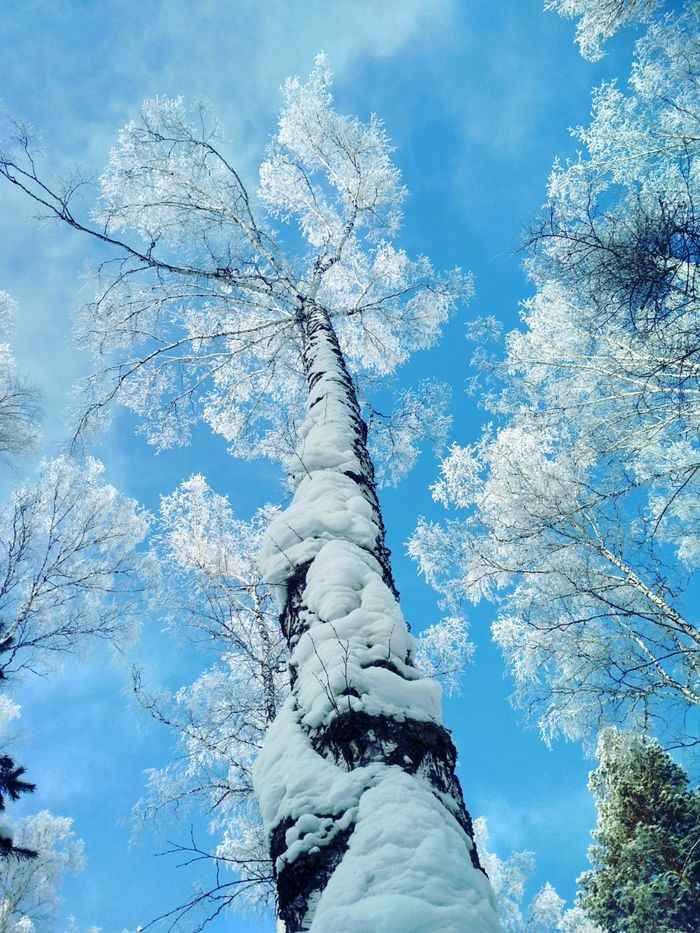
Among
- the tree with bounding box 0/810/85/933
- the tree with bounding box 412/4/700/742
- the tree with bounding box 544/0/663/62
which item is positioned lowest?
the tree with bounding box 0/810/85/933

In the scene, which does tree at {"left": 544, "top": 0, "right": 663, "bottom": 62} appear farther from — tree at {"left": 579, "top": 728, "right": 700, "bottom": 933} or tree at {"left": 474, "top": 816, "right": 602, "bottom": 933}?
tree at {"left": 474, "top": 816, "right": 602, "bottom": 933}

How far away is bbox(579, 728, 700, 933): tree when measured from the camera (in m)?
8.54

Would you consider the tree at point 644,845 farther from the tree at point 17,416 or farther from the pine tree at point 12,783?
the tree at point 17,416

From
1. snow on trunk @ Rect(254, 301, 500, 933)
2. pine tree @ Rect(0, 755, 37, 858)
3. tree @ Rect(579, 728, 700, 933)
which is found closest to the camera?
snow on trunk @ Rect(254, 301, 500, 933)

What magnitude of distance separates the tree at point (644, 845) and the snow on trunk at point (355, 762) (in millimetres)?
7855

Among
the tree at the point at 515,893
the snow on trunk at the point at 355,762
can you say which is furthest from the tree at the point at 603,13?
the tree at the point at 515,893

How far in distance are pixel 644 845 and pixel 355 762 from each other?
33.2ft

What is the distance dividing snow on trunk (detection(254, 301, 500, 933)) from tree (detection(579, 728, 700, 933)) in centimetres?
786

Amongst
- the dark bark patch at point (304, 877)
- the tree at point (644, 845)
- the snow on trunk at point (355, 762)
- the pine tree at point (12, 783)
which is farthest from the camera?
the tree at point (644, 845)

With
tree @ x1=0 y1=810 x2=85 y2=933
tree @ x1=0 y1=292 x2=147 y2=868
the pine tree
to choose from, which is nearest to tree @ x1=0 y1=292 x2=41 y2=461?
tree @ x1=0 y1=292 x2=147 y2=868

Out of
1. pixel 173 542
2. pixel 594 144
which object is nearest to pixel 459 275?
pixel 594 144

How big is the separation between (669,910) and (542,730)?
4491mm

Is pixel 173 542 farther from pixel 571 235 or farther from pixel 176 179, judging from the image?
pixel 571 235

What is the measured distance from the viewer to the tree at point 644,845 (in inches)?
336
